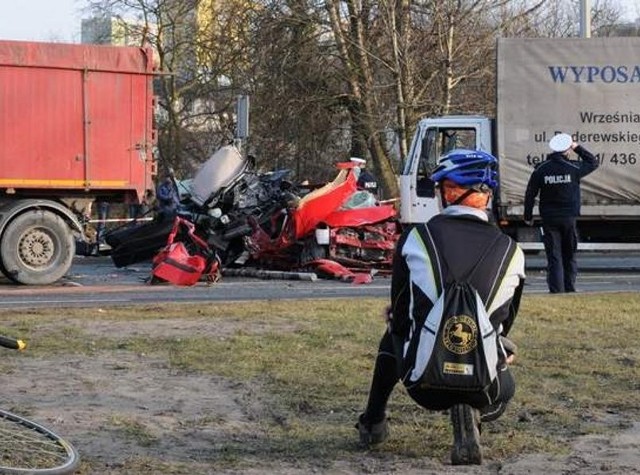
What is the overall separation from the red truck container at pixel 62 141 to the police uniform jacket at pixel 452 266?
37.4 ft

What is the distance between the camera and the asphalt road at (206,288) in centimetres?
1352

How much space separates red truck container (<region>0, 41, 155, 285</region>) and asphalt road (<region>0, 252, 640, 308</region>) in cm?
75

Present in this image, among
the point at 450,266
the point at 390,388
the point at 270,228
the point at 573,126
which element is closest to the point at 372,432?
the point at 390,388

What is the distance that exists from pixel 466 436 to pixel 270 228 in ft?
41.3

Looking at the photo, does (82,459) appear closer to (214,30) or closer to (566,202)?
(566,202)

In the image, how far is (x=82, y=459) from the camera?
5.43 m

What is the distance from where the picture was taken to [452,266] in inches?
201

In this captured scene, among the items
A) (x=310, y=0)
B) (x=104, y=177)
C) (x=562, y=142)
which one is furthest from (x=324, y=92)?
(x=562, y=142)

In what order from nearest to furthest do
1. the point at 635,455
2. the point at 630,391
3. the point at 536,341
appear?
the point at 635,455 → the point at 630,391 → the point at 536,341

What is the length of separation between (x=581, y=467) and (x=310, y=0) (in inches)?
951

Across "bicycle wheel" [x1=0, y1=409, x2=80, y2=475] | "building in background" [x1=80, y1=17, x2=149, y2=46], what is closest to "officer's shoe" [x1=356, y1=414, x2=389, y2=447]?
"bicycle wheel" [x1=0, y1=409, x2=80, y2=475]

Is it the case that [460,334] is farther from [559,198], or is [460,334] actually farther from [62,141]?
[62,141]

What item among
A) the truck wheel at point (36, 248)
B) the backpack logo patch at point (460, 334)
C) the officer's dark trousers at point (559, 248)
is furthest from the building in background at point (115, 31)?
the backpack logo patch at point (460, 334)

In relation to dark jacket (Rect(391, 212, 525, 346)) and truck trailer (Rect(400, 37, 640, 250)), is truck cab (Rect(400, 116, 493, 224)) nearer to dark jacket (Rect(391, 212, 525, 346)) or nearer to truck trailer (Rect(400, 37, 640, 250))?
truck trailer (Rect(400, 37, 640, 250))
